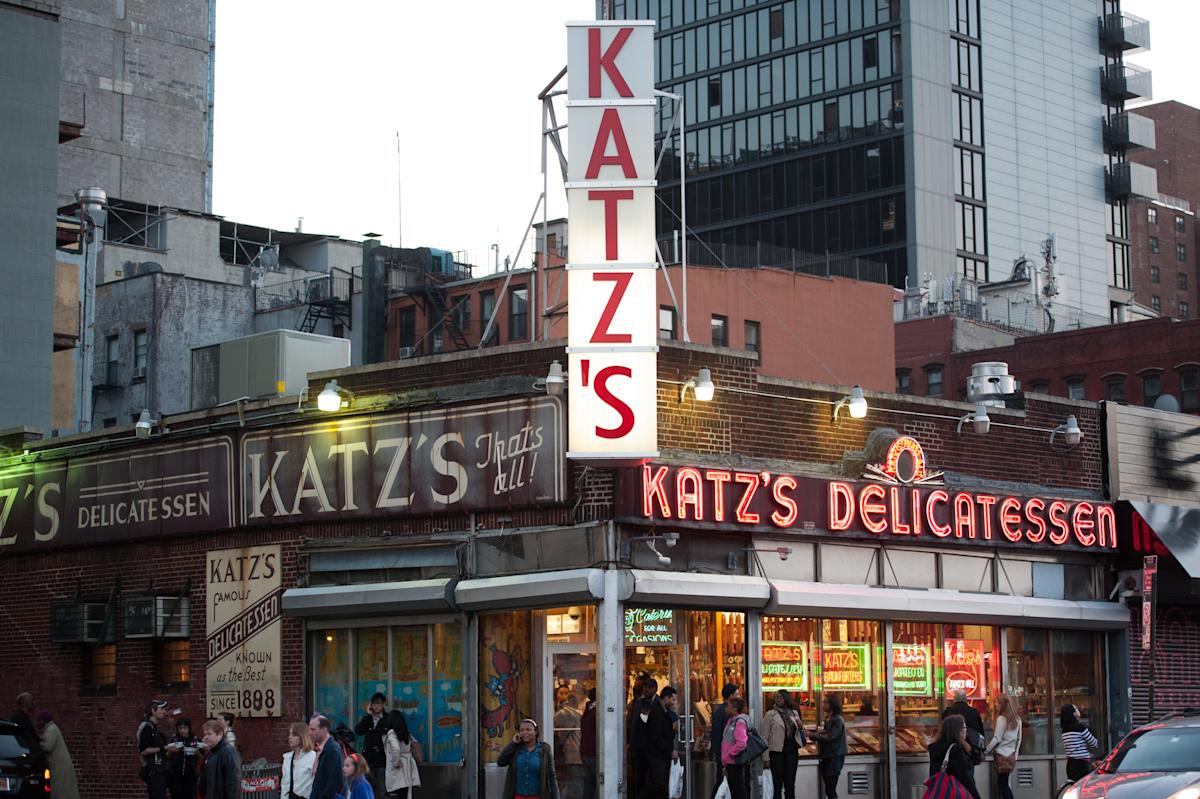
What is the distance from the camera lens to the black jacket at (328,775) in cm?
1706

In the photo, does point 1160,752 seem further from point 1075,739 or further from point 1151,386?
point 1151,386

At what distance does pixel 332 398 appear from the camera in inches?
976

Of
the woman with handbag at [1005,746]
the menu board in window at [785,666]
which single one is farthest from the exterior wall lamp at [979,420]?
the menu board in window at [785,666]

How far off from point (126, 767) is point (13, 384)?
1991cm

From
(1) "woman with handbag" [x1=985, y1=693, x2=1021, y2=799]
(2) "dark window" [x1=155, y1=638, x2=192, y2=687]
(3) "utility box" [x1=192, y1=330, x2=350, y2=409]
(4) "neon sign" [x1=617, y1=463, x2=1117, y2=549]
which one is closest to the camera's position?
(4) "neon sign" [x1=617, y1=463, x2=1117, y2=549]

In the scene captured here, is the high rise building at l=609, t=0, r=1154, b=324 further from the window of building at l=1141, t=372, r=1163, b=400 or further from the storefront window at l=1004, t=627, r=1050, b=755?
the storefront window at l=1004, t=627, r=1050, b=755

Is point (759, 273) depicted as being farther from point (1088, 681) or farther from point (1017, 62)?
point (1017, 62)

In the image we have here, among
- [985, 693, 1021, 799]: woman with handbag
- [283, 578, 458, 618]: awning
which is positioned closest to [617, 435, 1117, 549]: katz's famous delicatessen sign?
[985, 693, 1021, 799]: woman with handbag

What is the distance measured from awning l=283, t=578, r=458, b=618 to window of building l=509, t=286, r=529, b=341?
104ft

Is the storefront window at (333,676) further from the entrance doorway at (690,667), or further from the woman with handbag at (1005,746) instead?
the woman with handbag at (1005,746)

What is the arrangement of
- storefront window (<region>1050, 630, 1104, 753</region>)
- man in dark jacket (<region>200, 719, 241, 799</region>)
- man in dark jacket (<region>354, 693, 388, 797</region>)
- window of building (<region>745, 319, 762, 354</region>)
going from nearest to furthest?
man in dark jacket (<region>200, 719, 241, 799</region>)
man in dark jacket (<region>354, 693, 388, 797</region>)
storefront window (<region>1050, 630, 1104, 753</region>)
window of building (<region>745, 319, 762, 354</region>)

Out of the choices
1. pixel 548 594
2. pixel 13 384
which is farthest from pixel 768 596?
pixel 13 384

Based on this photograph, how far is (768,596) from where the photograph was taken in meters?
23.8

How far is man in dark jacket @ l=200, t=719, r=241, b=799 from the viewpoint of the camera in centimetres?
1892
